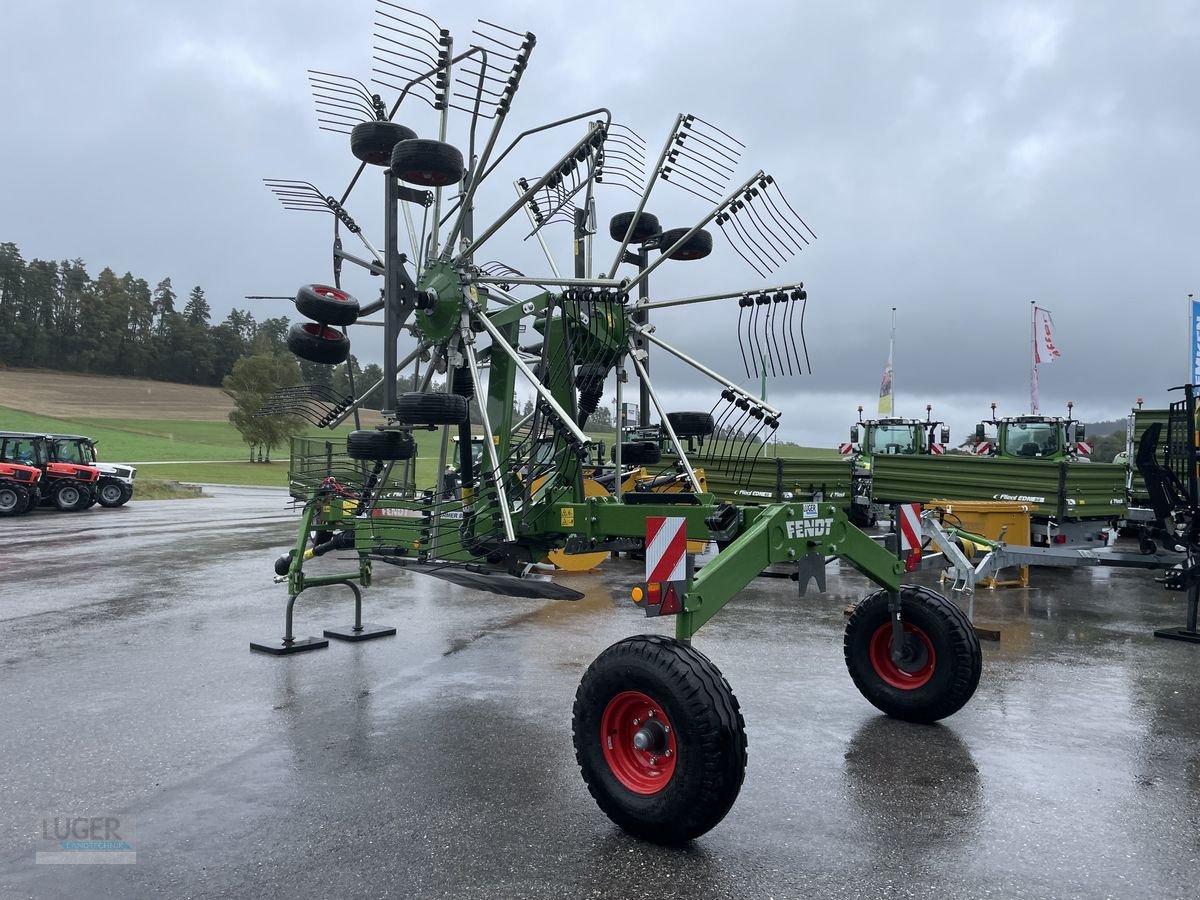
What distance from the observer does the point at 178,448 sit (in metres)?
58.8

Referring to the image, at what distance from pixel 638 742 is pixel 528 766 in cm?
98

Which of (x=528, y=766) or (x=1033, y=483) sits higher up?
(x=1033, y=483)

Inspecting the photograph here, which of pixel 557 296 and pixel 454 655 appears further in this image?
pixel 454 655

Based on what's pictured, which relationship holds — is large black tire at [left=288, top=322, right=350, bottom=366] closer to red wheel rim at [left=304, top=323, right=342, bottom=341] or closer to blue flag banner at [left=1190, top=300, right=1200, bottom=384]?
red wheel rim at [left=304, top=323, right=342, bottom=341]

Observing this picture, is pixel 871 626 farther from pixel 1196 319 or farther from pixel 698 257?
pixel 1196 319

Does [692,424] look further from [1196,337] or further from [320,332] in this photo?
[1196,337]

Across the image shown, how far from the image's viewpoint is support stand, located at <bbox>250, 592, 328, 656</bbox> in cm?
737

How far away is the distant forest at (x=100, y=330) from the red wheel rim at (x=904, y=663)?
95.0 meters

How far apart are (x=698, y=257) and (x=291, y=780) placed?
4.47m

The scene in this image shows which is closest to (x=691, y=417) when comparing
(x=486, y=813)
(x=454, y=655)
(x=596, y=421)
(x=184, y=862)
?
(x=596, y=421)

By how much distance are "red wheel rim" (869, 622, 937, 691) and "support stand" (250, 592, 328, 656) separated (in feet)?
15.2

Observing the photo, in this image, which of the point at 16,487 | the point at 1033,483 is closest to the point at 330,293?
the point at 1033,483

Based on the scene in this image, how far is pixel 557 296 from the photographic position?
618 cm


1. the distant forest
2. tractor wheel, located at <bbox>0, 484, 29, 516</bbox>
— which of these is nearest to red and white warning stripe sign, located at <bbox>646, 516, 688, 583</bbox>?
tractor wheel, located at <bbox>0, 484, 29, 516</bbox>
